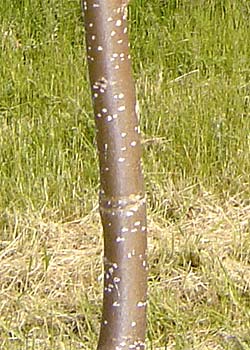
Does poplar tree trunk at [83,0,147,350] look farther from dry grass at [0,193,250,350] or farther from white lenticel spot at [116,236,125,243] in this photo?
dry grass at [0,193,250,350]

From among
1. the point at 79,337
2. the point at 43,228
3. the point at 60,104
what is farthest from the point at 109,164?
the point at 60,104

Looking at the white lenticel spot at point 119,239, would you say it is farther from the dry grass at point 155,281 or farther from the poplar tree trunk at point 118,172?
the dry grass at point 155,281

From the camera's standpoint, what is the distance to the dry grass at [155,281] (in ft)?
8.57

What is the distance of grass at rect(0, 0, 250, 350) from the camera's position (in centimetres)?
272

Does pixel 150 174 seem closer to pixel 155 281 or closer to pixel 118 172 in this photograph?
pixel 155 281

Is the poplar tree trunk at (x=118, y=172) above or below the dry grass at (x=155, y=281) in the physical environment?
above

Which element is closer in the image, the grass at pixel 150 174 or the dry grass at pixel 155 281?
the dry grass at pixel 155 281

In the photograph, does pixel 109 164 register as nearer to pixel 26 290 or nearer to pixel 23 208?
pixel 26 290

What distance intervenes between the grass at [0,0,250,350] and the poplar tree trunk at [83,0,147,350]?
1132 millimetres

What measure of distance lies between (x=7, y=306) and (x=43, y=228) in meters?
0.46

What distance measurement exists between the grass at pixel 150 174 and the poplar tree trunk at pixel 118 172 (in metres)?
1.13

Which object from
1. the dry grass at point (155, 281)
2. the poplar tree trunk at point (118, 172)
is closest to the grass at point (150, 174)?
the dry grass at point (155, 281)

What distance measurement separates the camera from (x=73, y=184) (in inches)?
134

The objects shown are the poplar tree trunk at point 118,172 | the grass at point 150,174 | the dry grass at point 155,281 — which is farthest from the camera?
the grass at point 150,174
